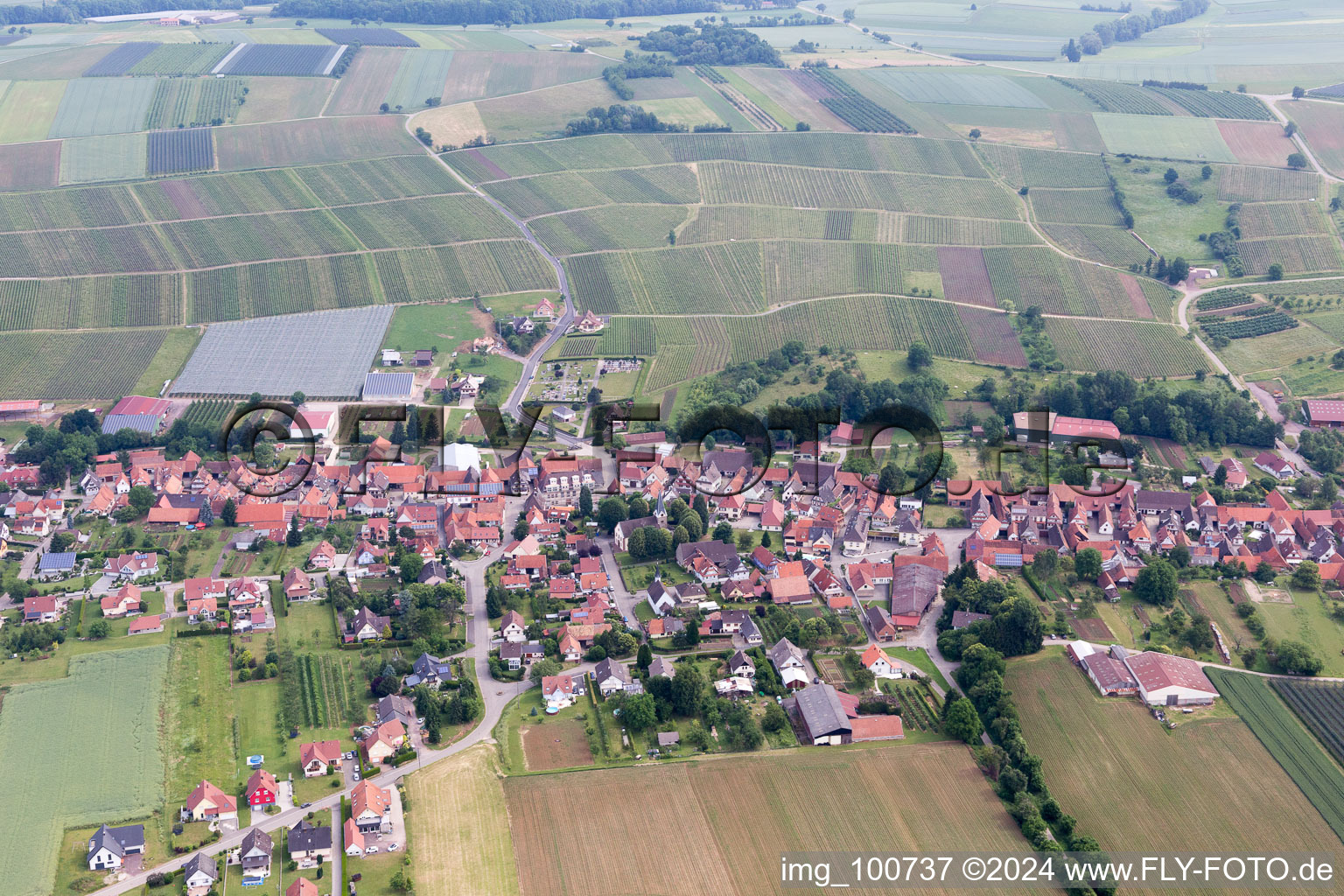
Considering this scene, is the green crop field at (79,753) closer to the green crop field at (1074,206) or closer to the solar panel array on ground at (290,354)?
the solar panel array on ground at (290,354)

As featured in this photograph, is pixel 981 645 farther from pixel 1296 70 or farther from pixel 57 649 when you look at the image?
pixel 1296 70

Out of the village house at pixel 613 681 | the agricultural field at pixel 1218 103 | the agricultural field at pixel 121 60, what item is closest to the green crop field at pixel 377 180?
the agricultural field at pixel 121 60

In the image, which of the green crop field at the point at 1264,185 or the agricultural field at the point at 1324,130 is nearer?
the green crop field at the point at 1264,185

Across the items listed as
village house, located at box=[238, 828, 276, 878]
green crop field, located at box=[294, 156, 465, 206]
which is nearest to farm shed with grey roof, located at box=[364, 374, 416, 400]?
green crop field, located at box=[294, 156, 465, 206]

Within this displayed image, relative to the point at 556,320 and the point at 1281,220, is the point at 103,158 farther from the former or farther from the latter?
the point at 1281,220

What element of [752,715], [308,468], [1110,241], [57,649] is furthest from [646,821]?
[1110,241]

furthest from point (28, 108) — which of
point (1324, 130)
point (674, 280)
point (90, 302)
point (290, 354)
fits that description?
point (1324, 130)

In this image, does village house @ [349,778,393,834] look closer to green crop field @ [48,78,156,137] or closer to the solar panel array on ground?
the solar panel array on ground
